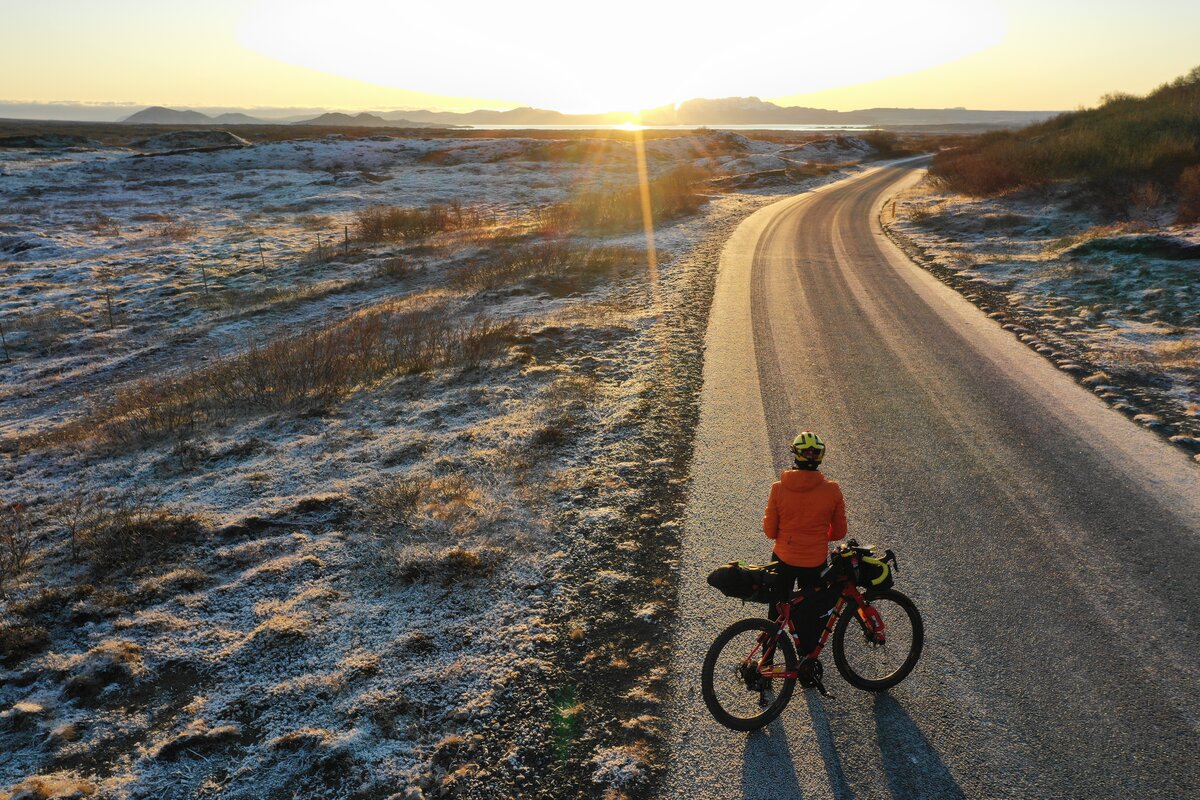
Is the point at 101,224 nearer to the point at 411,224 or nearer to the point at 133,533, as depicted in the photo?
the point at 411,224

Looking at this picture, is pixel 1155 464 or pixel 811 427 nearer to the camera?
pixel 1155 464

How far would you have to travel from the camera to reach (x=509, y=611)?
5629 mm

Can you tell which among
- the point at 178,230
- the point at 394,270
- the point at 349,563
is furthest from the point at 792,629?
the point at 178,230

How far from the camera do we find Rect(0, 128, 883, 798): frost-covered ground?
4.32 m

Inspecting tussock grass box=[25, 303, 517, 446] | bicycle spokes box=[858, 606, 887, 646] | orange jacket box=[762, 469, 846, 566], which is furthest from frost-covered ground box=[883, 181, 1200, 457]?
tussock grass box=[25, 303, 517, 446]

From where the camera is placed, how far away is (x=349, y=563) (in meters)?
6.31

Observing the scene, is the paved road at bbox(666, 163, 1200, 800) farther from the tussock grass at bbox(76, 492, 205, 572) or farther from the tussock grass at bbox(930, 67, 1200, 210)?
the tussock grass at bbox(930, 67, 1200, 210)

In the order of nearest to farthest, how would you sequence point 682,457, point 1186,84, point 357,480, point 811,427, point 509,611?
point 509,611
point 357,480
point 682,457
point 811,427
point 1186,84

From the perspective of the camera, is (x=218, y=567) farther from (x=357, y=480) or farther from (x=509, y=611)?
(x=509, y=611)

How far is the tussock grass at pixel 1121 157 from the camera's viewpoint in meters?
24.6

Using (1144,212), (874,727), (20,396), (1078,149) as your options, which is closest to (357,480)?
(874,727)

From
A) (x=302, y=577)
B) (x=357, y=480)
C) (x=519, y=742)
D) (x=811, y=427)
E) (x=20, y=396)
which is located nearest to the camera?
(x=519, y=742)

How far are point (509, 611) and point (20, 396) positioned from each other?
1250 centimetres

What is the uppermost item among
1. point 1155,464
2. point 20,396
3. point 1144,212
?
point 1144,212
